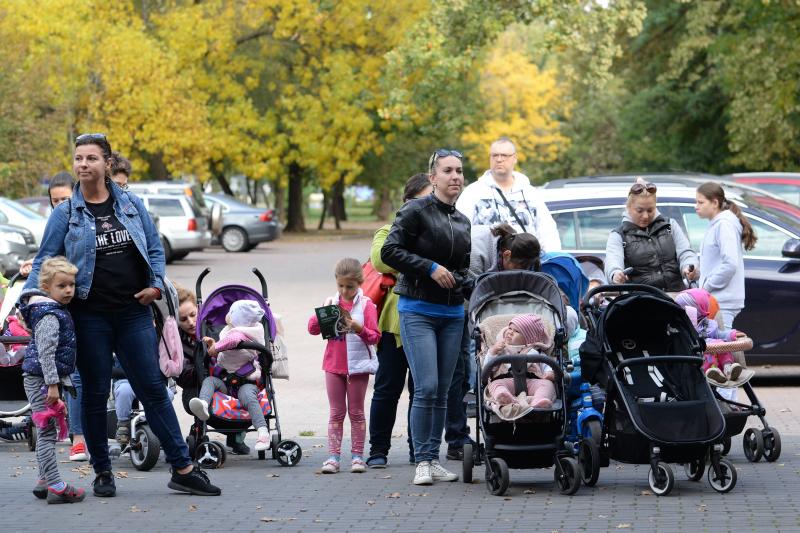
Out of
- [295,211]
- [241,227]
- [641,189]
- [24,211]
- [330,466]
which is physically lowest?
[295,211]

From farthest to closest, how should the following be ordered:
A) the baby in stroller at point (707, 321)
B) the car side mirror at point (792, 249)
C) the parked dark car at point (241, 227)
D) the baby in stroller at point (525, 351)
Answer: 1. the parked dark car at point (241, 227)
2. the car side mirror at point (792, 249)
3. the baby in stroller at point (707, 321)
4. the baby in stroller at point (525, 351)

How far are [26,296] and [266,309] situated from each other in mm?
2026

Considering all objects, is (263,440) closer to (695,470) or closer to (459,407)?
(459,407)

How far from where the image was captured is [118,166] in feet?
34.0

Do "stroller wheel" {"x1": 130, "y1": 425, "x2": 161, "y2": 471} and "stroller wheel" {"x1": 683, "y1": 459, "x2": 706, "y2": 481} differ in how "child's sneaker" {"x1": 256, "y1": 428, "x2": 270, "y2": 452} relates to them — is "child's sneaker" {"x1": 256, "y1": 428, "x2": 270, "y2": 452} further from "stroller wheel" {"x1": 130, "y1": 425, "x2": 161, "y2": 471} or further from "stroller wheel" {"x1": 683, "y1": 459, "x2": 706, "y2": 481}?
"stroller wheel" {"x1": 683, "y1": 459, "x2": 706, "y2": 481}

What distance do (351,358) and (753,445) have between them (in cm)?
264

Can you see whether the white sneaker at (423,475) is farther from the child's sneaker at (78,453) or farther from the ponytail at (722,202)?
the ponytail at (722,202)

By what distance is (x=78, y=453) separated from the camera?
9.99 meters

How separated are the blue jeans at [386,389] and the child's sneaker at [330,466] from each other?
15.9 inches

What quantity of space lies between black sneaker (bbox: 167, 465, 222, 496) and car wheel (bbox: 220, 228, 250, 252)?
35855 mm

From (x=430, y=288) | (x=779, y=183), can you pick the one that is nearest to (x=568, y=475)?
(x=430, y=288)

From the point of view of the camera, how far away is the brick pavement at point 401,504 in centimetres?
747

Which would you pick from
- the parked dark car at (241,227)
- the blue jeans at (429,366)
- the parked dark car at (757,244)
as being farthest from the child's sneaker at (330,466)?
the parked dark car at (241,227)

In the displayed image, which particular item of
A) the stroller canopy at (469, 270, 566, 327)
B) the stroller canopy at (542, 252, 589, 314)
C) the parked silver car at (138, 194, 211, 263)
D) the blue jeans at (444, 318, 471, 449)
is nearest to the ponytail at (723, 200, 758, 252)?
the stroller canopy at (542, 252, 589, 314)
